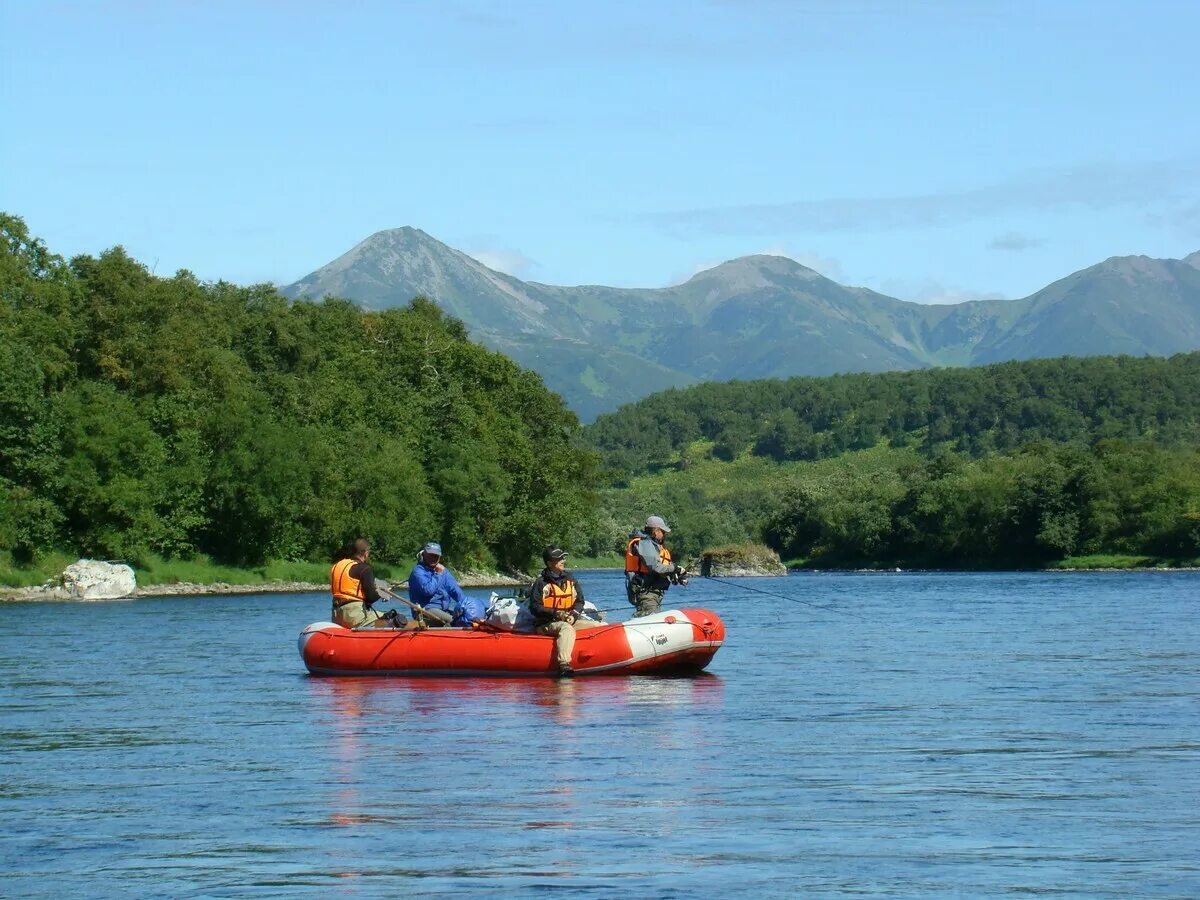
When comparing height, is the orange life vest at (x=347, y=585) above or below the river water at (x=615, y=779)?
above

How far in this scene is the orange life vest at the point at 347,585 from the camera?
85.7ft

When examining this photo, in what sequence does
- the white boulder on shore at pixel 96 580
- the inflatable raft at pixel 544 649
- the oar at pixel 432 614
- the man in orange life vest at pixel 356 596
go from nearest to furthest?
the inflatable raft at pixel 544 649 < the oar at pixel 432 614 < the man in orange life vest at pixel 356 596 < the white boulder on shore at pixel 96 580

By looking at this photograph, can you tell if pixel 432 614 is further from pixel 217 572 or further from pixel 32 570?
pixel 217 572

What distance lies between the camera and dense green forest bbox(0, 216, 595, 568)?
61.1m

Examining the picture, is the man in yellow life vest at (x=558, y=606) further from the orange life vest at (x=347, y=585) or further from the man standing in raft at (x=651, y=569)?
the orange life vest at (x=347, y=585)

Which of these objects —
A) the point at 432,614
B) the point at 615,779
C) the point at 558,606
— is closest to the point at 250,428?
the point at 432,614

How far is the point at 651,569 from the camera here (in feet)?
83.7

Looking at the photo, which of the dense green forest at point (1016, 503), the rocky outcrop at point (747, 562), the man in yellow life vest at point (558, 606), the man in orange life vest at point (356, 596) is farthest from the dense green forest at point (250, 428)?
the man in yellow life vest at point (558, 606)

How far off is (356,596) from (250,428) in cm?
4382

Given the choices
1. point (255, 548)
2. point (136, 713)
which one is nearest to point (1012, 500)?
point (255, 548)

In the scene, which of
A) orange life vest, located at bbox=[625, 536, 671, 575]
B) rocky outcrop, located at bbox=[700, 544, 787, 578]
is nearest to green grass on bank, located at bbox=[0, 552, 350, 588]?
rocky outcrop, located at bbox=[700, 544, 787, 578]

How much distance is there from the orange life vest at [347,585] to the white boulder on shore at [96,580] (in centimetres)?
3320

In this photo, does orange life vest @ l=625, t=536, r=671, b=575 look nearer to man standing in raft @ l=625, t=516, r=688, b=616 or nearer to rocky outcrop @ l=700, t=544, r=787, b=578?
man standing in raft @ l=625, t=516, r=688, b=616

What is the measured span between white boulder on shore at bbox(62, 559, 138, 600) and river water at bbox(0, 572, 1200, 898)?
1072 inches
